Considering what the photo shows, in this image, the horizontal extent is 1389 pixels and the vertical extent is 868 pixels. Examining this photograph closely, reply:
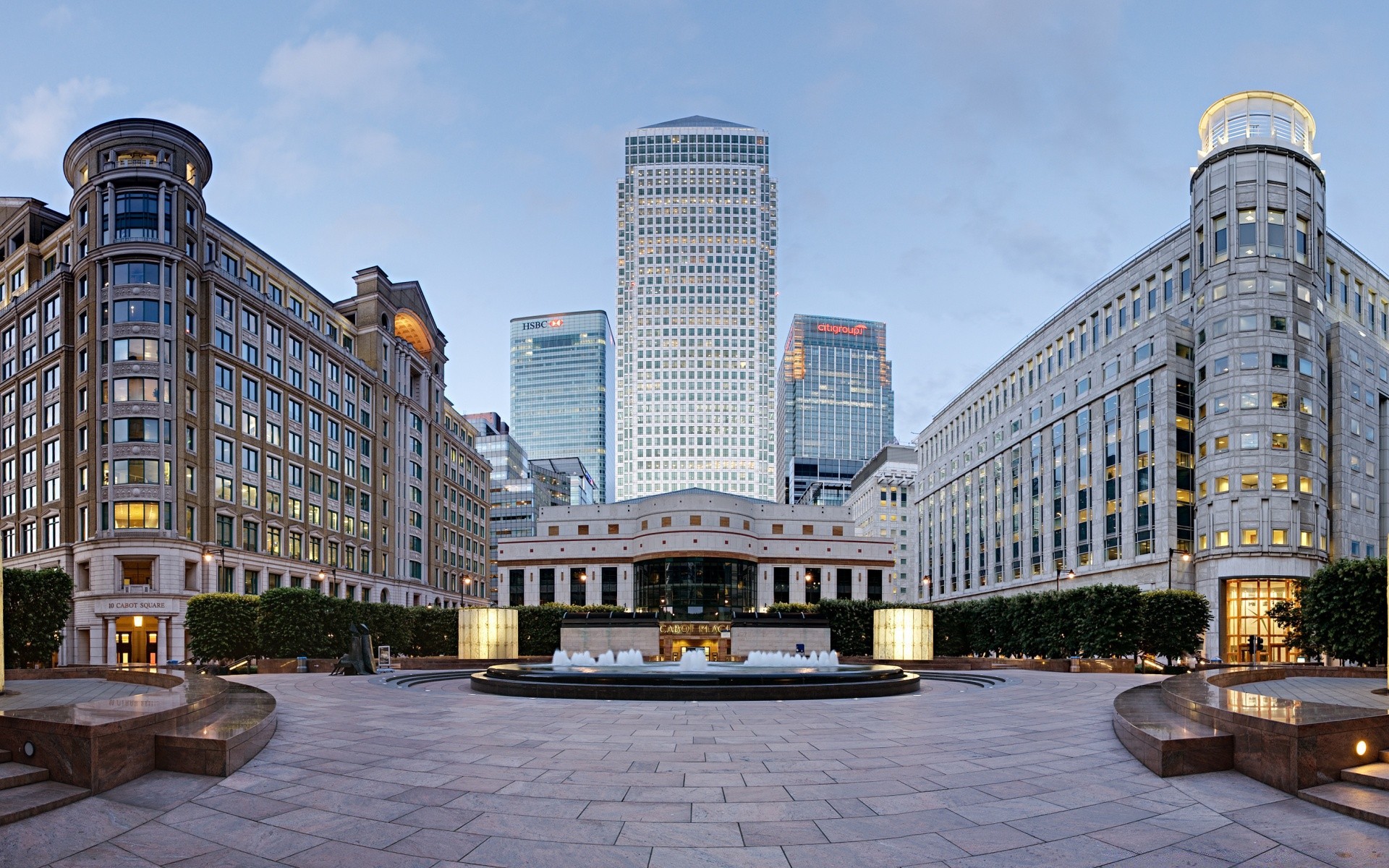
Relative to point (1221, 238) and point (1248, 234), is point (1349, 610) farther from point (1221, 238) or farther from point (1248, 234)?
point (1221, 238)

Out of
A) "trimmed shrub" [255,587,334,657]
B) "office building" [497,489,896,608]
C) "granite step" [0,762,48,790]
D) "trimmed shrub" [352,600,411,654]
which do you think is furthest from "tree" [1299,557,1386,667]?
"office building" [497,489,896,608]

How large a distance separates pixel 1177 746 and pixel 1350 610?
1455 inches

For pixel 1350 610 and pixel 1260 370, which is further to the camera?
pixel 1260 370

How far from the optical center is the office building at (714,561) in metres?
101

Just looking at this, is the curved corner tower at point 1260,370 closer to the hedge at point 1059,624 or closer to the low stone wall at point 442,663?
the hedge at point 1059,624

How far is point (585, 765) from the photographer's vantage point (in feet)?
45.0

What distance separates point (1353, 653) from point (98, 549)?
7690 centimetres

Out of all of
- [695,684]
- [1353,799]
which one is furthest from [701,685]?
[1353,799]

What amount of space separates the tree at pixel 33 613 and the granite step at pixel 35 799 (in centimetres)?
3765

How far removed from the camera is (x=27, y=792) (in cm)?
1103

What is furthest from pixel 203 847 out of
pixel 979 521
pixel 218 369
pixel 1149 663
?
pixel 979 521

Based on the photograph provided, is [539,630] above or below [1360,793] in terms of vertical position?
below

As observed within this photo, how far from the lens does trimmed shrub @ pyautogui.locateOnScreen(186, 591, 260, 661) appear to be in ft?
167

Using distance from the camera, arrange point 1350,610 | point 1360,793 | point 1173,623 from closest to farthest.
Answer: point 1360,793 < point 1350,610 < point 1173,623
